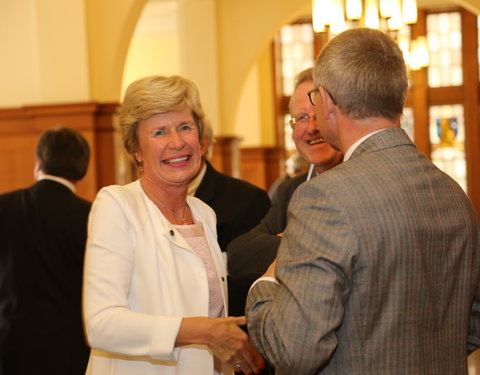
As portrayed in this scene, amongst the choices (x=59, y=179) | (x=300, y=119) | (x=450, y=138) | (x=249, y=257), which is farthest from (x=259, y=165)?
(x=249, y=257)

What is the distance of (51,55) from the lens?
7027 mm

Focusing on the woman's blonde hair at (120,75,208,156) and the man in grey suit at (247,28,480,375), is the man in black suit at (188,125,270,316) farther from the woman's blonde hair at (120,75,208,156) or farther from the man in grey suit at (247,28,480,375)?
the man in grey suit at (247,28,480,375)

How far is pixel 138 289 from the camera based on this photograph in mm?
Result: 2430

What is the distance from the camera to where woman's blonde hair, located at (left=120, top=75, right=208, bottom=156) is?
260cm

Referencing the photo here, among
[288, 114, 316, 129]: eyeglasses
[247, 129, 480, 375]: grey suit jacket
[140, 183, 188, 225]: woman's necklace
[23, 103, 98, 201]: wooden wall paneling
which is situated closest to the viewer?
[247, 129, 480, 375]: grey suit jacket

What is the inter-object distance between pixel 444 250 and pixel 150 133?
1.09 m

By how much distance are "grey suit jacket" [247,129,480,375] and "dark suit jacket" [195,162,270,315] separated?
1319 mm

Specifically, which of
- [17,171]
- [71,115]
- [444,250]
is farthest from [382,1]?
[444,250]

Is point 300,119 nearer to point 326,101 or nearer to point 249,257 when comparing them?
point 249,257

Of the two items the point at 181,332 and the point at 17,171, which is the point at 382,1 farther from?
the point at 181,332

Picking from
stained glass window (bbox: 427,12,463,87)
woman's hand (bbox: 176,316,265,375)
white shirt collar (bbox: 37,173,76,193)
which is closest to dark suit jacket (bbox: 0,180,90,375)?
white shirt collar (bbox: 37,173,76,193)

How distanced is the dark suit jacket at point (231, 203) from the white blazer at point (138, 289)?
775mm

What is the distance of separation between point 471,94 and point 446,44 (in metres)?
1.14

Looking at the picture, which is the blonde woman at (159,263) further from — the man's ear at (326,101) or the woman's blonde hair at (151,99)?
the man's ear at (326,101)
